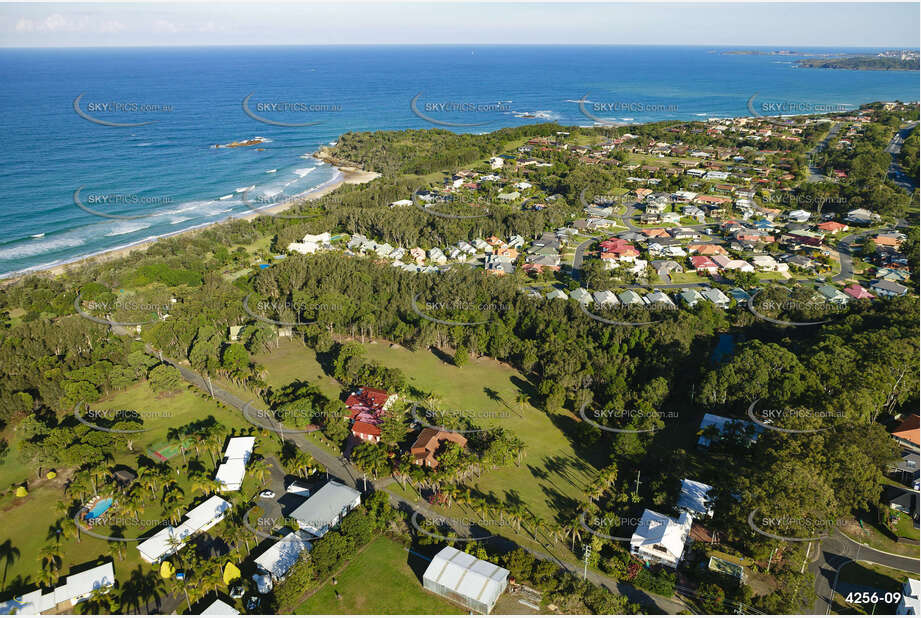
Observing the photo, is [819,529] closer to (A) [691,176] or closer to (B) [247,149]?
(A) [691,176]

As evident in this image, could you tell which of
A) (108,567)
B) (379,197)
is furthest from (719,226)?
(108,567)

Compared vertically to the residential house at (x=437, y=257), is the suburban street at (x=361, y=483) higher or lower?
lower

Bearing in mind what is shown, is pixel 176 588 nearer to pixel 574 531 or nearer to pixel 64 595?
pixel 64 595

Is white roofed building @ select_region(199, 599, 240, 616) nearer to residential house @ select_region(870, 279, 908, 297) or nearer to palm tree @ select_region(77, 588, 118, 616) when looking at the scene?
palm tree @ select_region(77, 588, 118, 616)

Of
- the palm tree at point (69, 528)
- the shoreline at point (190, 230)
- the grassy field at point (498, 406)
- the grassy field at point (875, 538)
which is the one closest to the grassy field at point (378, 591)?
the grassy field at point (498, 406)

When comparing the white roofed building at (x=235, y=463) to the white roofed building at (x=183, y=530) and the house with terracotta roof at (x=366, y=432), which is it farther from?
the house with terracotta roof at (x=366, y=432)

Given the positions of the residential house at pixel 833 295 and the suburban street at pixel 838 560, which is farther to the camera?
the residential house at pixel 833 295
